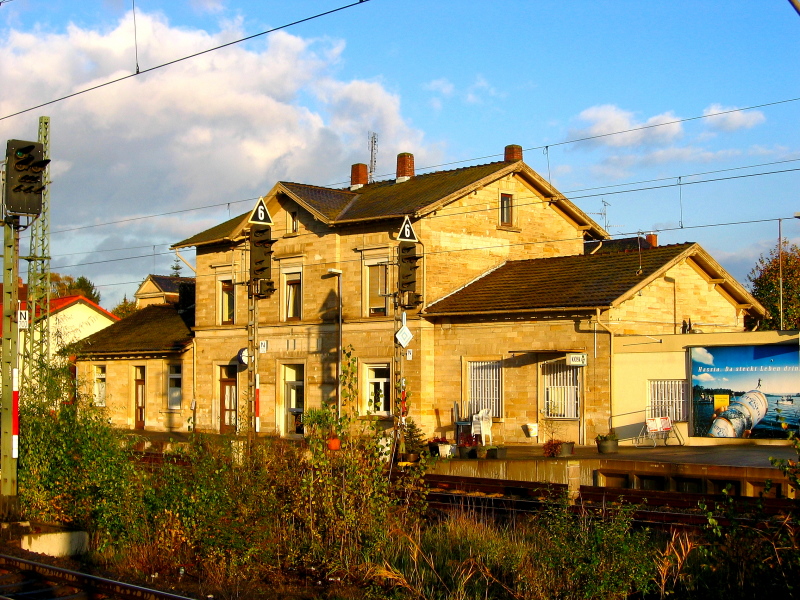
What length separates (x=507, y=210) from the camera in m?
33.8

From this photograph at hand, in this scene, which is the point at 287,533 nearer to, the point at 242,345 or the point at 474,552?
the point at 474,552

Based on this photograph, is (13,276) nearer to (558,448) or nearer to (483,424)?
(558,448)

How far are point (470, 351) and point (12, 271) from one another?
56.5ft

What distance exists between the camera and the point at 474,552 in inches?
458

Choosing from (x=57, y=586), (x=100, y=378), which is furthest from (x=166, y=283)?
(x=57, y=586)

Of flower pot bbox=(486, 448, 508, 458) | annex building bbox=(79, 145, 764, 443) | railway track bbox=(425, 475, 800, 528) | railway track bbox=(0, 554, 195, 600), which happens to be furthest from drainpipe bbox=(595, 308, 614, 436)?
railway track bbox=(0, 554, 195, 600)

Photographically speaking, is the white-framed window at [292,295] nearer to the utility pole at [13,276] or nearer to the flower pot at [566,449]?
the flower pot at [566,449]

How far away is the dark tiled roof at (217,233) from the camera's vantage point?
1456 inches

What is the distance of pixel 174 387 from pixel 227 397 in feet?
12.5

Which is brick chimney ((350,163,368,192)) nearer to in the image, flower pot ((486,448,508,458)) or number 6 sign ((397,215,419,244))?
number 6 sign ((397,215,419,244))

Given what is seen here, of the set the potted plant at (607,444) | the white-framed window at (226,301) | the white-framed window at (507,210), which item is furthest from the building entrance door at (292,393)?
the potted plant at (607,444)

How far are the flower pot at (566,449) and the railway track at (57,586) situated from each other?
15582 millimetres

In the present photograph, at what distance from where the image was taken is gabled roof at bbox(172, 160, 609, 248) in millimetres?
31625

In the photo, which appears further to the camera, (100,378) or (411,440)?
(100,378)
